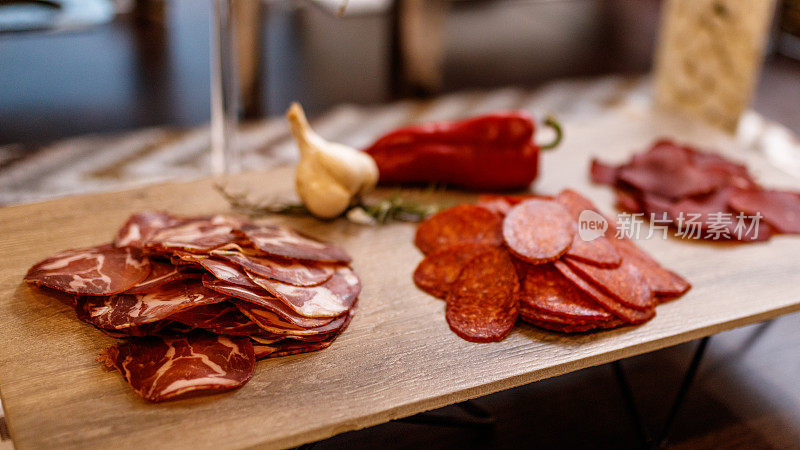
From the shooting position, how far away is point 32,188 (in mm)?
3004

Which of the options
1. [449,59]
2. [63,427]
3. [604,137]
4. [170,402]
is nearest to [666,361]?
[604,137]

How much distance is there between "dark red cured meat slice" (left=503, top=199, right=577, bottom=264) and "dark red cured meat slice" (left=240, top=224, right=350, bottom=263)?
0.41 m

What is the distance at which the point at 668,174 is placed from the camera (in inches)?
86.7

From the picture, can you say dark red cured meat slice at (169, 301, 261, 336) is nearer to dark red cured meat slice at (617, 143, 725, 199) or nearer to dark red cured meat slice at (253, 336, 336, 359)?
dark red cured meat slice at (253, 336, 336, 359)

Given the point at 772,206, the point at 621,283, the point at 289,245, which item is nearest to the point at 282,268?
the point at 289,245

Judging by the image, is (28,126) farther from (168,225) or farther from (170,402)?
(170,402)

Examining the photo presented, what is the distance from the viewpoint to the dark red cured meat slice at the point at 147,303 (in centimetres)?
146

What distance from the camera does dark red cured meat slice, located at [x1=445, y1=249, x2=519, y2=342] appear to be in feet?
5.24

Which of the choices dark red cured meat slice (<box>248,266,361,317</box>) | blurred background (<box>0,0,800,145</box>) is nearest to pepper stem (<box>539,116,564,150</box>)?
dark red cured meat slice (<box>248,266,361,317</box>)

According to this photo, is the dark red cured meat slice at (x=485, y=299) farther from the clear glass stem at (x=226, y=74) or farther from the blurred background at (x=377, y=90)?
the clear glass stem at (x=226, y=74)

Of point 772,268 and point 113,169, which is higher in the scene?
point 772,268

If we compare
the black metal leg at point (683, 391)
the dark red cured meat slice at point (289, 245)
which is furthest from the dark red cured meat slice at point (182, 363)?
the black metal leg at point (683, 391)

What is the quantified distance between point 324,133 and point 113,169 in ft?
3.27

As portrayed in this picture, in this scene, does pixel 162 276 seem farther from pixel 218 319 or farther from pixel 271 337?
pixel 271 337
